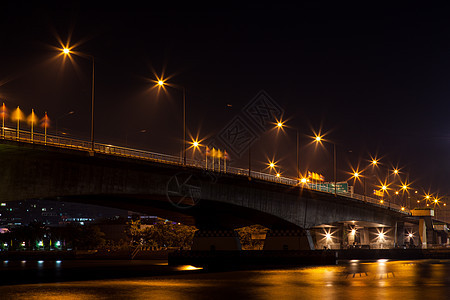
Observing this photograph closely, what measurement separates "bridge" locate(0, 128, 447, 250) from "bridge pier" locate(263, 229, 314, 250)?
13 cm

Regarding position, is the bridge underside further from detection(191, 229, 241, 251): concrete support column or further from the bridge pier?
detection(191, 229, 241, 251): concrete support column

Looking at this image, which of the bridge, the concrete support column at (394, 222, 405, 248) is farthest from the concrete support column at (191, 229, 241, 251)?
the concrete support column at (394, 222, 405, 248)

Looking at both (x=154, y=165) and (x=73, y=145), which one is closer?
(x=73, y=145)

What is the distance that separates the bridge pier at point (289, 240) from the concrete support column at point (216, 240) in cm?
423

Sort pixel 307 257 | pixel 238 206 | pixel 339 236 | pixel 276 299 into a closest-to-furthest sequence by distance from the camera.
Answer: pixel 276 299, pixel 238 206, pixel 307 257, pixel 339 236

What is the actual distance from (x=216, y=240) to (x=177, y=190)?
2358 cm

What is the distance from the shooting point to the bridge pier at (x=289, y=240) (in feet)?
252

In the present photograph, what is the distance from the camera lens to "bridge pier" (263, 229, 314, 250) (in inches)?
3022

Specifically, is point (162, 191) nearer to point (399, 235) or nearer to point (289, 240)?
point (289, 240)

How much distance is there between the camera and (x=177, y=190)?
5703 centimetres

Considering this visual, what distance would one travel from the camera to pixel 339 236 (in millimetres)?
120312

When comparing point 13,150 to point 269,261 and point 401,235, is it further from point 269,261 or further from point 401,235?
point 401,235

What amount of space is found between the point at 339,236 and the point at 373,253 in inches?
1037

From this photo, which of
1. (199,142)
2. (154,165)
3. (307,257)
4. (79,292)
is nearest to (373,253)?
(307,257)
